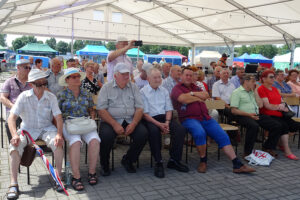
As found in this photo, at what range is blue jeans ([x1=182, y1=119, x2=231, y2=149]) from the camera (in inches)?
157

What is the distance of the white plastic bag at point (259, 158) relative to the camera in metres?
4.34

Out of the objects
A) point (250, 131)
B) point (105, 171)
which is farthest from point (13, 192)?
point (250, 131)

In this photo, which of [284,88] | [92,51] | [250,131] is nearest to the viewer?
[250,131]

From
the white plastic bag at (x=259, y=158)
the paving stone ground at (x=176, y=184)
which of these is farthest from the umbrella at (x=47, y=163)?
the white plastic bag at (x=259, y=158)

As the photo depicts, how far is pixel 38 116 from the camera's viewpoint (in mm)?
3357

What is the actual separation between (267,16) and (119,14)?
9.92 metres

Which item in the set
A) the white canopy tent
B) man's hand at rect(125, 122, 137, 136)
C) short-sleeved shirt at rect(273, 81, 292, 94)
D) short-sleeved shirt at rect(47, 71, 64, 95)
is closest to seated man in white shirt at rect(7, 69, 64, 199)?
man's hand at rect(125, 122, 137, 136)

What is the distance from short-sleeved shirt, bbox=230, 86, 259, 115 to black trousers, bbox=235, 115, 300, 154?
17cm

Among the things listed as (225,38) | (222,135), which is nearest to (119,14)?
(225,38)

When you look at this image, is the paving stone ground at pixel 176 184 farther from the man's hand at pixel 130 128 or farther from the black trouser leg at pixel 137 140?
the man's hand at pixel 130 128

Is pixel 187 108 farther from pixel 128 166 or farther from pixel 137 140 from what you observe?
pixel 128 166

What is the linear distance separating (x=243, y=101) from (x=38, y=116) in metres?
3.26

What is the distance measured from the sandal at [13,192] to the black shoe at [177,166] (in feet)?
6.64

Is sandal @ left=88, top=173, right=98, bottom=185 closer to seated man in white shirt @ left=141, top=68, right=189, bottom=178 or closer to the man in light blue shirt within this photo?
seated man in white shirt @ left=141, top=68, right=189, bottom=178
